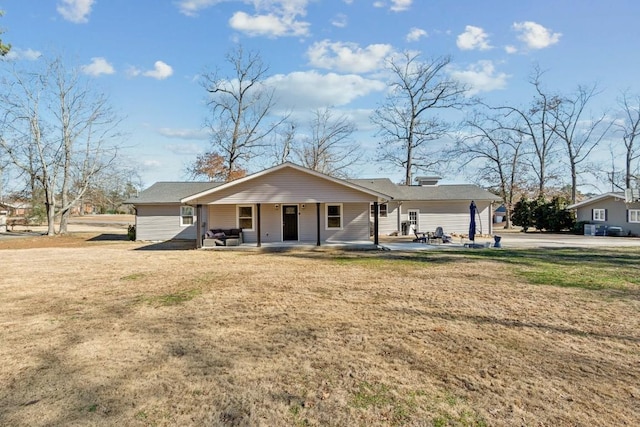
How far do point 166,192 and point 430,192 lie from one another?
57.0 feet

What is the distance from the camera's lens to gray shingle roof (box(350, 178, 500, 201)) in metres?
25.0

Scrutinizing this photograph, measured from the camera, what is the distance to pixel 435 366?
4219 millimetres

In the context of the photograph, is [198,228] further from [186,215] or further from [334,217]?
[334,217]

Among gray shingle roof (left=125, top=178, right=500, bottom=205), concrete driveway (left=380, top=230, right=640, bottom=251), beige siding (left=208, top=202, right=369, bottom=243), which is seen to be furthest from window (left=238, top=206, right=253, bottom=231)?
concrete driveway (left=380, top=230, right=640, bottom=251)

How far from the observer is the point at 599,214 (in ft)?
85.3

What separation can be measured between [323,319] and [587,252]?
1373 cm

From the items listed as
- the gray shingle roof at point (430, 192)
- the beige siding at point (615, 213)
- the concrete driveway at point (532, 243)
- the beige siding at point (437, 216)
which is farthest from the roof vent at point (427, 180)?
the beige siding at point (615, 213)

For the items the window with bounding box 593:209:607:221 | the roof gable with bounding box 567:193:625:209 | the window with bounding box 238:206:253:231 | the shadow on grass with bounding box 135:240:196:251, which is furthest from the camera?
the window with bounding box 593:209:607:221

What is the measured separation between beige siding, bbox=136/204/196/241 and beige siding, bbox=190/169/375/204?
21.0 ft

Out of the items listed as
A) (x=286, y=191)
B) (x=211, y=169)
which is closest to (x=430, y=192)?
(x=286, y=191)

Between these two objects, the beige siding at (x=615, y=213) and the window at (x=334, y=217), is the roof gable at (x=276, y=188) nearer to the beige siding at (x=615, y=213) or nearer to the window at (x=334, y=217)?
the window at (x=334, y=217)

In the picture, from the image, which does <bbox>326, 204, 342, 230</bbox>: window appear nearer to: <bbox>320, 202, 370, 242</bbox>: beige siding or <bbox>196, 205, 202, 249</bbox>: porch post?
<bbox>320, 202, 370, 242</bbox>: beige siding

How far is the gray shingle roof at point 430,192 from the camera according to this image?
81.9 feet

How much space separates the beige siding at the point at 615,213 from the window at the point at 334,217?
19.0 meters
